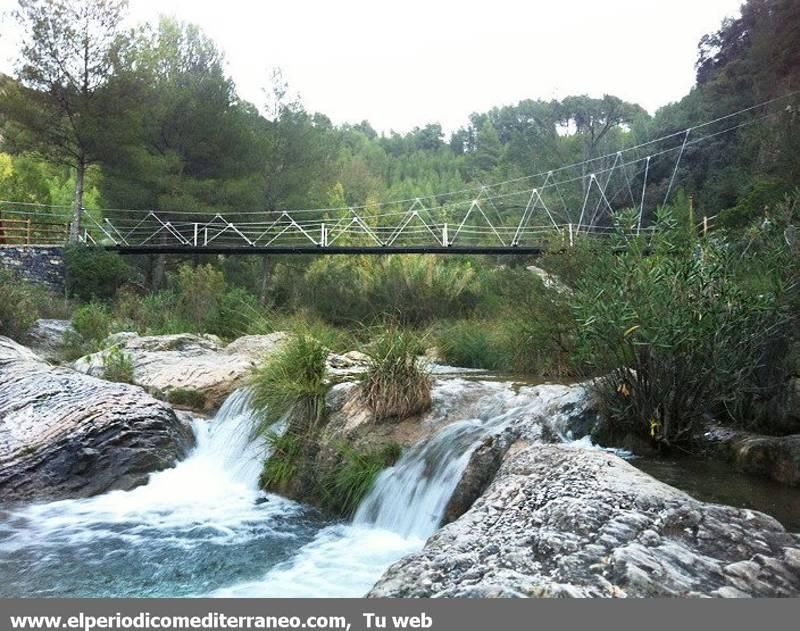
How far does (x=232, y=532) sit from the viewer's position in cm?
418

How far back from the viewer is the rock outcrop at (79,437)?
16.0 feet

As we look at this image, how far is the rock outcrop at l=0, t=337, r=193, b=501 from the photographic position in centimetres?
486

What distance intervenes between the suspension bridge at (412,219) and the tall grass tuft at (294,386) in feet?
7.57

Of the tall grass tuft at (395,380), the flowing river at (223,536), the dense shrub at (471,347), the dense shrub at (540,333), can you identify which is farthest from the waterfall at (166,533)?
the dense shrub at (471,347)

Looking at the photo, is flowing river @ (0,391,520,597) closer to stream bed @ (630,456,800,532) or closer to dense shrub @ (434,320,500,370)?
stream bed @ (630,456,800,532)

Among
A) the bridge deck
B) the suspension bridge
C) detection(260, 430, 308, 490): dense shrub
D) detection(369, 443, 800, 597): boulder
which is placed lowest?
detection(260, 430, 308, 490): dense shrub

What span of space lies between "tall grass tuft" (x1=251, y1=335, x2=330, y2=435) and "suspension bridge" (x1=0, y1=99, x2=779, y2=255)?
7.57 ft

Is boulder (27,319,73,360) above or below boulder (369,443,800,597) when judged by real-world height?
above

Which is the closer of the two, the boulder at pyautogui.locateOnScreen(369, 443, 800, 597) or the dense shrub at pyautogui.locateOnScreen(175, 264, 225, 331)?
the boulder at pyautogui.locateOnScreen(369, 443, 800, 597)

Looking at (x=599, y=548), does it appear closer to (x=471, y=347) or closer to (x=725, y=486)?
(x=725, y=486)

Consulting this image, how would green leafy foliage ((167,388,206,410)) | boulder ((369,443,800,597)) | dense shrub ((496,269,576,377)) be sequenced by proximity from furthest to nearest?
dense shrub ((496,269,576,377)), green leafy foliage ((167,388,206,410)), boulder ((369,443,800,597))

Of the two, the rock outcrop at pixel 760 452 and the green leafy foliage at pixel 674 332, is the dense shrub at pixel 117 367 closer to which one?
the green leafy foliage at pixel 674 332

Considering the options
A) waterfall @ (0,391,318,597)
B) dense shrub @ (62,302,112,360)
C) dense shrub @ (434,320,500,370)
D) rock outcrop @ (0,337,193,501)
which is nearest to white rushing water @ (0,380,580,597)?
waterfall @ (0,391,318,597)

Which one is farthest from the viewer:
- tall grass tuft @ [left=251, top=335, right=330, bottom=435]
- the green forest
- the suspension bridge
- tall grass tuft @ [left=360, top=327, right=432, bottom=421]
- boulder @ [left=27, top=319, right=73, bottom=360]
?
the suspension bridge
